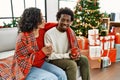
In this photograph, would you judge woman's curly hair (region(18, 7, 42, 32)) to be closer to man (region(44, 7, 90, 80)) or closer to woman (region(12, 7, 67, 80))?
woman (region(12, 7, 67, 80))

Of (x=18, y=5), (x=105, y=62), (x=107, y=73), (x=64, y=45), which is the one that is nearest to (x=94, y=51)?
(x=105, y=62)

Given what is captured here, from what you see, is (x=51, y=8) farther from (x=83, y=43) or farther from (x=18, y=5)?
(x=83, y=43)

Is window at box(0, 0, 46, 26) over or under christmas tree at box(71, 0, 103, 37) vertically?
over

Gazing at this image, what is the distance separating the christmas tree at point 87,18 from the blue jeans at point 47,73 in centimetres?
191

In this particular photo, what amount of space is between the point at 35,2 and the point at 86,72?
3611mm

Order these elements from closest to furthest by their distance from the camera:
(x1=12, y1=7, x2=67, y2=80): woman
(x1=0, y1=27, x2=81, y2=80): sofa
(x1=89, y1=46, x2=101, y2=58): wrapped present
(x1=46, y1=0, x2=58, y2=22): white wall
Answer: (x1=12, y1=7, x2=67, y2=80): woman < (x1=0, y1=27, x2=81, y2=80): sofa < (x1=89, y1=46, x2=101, y2=58): wrapped present < (x1=46, y1=0, x2=58, y2=22): white wall

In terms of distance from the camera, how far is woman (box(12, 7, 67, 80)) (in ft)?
5.06

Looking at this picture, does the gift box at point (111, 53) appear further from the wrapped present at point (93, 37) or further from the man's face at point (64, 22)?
the man's face at point (64, 22)

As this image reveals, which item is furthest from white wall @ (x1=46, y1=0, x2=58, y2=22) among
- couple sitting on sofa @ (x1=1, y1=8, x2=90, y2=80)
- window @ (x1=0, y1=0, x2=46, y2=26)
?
couple sitting on sofa @ (x1=1, y1=8, x2=90, y2=80)

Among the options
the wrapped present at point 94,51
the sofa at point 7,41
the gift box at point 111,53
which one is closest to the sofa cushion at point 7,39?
the sofa at point 7,41

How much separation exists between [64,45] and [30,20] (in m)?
0.61

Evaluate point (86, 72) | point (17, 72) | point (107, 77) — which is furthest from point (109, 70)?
point (17, 72)

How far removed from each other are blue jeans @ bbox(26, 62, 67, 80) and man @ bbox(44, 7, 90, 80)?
14 centimetres

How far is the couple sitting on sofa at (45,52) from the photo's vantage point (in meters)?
1.55
